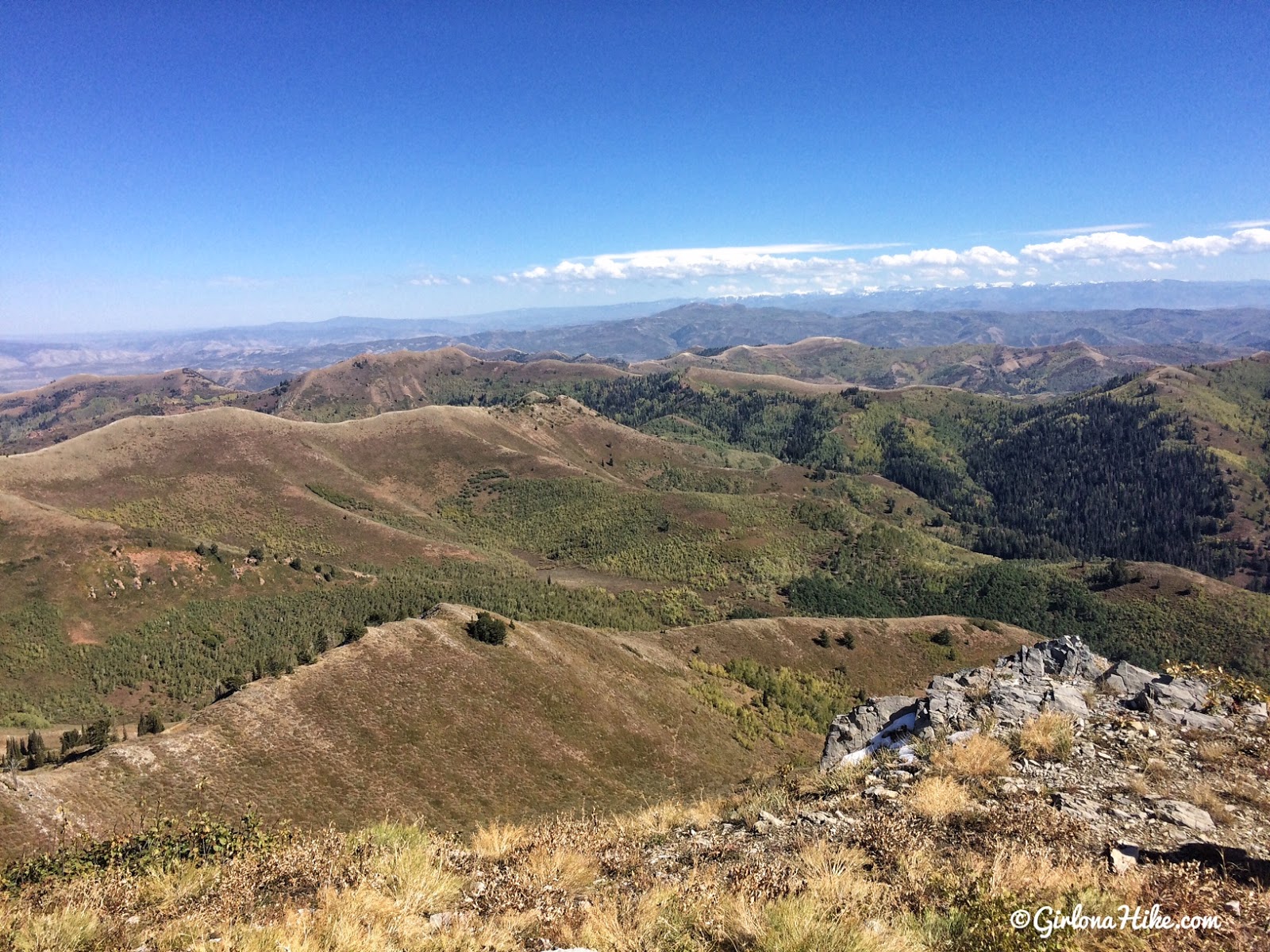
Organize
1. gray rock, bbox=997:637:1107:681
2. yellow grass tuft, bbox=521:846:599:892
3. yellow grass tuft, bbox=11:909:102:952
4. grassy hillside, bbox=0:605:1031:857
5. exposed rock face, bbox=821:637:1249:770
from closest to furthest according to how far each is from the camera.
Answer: yellow grass tuft, bbox=11:909:102:952
yellow grass tuft, bbox=521:846:599:892
exposed rock face, bbox=821:637:1249:770
grassy hillside, bbox=0:605:1031:857
gray rock, bbox=997:637:1107:681

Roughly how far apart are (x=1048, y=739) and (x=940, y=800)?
4.45 m

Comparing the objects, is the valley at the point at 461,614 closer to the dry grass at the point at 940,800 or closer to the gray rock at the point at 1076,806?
the dry grass at the point at 940,800

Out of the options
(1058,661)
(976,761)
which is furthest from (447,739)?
(1058,661)

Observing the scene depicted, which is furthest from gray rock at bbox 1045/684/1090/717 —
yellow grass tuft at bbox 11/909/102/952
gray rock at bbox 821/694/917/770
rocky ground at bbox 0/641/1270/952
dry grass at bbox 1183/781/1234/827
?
yellow grass tuft at bbox 11/909/102/952

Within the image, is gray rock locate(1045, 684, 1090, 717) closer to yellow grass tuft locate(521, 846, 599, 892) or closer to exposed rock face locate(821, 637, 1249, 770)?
exposed rock face locate(821, 637, 1249, 770)

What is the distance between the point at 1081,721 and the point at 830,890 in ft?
39.2

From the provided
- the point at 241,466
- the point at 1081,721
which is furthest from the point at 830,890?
the point at 241,466

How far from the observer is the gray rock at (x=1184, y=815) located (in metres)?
9.94

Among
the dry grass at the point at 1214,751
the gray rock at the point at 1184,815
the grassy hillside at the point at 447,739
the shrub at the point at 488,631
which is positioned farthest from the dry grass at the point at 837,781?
the shrub at the point at 488,631

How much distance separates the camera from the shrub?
1518 inches
